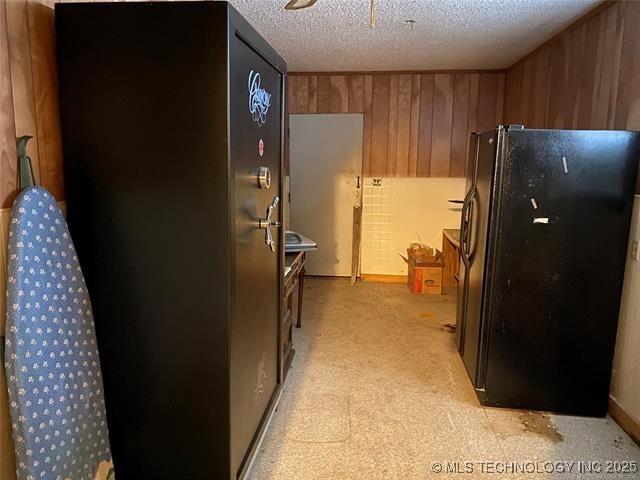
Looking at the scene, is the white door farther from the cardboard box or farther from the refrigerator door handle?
the refrigerator door handle

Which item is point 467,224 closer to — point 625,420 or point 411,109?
point 625,420

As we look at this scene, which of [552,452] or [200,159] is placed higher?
[200,159]

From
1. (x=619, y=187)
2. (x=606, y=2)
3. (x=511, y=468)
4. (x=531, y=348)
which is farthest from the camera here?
(x=606, y=2)

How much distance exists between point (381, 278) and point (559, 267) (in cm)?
286

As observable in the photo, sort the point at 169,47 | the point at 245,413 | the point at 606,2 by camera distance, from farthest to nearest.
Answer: the point at 606,2, the point at 245,413, the point at 169,47

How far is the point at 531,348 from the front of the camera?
2496 mm

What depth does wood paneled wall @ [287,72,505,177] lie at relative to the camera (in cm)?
481

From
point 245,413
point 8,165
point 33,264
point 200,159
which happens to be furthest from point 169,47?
point 245,413

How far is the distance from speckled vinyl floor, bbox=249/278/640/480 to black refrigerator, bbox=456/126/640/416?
191 millimetres

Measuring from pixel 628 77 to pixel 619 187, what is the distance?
665 mm

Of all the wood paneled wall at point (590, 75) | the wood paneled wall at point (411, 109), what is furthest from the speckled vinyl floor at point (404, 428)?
the wood paneled wall at point (411, 109)

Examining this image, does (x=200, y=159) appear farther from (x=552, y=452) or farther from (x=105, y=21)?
(x=552, y=452)

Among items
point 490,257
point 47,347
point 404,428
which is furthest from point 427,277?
point 47,347

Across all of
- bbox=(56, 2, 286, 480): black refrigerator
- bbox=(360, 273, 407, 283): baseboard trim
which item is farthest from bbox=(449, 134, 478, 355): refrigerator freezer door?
bbox=(360, 273, 407, 283): baseboard trim
